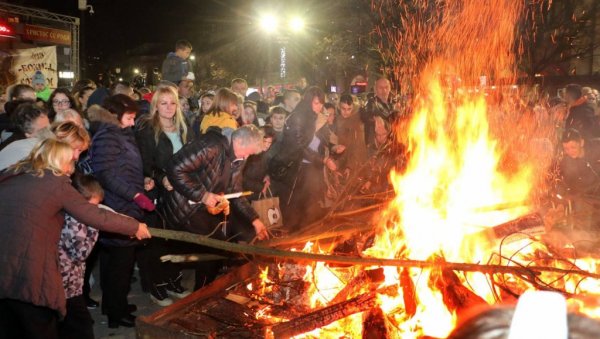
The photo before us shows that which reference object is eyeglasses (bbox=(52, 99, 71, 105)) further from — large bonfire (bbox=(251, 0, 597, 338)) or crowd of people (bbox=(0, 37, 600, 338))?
large bonfire (bbox=(251, 0, 597, 338))

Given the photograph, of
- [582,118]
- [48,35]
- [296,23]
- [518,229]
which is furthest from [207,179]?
[296,23]

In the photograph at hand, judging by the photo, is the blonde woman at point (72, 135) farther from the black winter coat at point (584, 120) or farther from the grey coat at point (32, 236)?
the black winter coat at point (584, 120)

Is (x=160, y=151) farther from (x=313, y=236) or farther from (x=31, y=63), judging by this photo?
(x=31, y=63)

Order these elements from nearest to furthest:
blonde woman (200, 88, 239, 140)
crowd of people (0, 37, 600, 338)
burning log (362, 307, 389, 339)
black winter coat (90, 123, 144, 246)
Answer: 1. crowd of people (0, 37, 600, 338)
2. burning log (362, 307, 389, 339)
3. black winter coat (90, 123, 144, 246)
4. blonde woman (200, 88, 239, 140)

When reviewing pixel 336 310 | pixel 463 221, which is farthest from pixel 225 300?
pixel 463 221

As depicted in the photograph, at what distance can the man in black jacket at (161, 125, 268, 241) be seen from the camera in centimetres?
575

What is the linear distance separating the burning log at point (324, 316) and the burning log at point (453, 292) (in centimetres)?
59

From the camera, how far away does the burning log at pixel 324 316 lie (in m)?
3.97

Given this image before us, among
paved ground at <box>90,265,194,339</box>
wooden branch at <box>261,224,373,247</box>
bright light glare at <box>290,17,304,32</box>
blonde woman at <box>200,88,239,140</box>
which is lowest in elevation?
paved ground at <box>90,265,194,339</box>

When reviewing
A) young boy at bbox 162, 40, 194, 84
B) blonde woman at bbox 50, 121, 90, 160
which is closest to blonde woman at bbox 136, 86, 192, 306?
blonde woman at bbox 50, 121, 90, 160

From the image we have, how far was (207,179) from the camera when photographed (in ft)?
19.3

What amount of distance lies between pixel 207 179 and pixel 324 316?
2.34m

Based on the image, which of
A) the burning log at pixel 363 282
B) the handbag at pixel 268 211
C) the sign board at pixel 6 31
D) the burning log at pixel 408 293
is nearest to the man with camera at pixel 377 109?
the handbag at pixel 268 211

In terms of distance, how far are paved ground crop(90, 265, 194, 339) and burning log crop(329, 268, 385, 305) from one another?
94.2 inches
